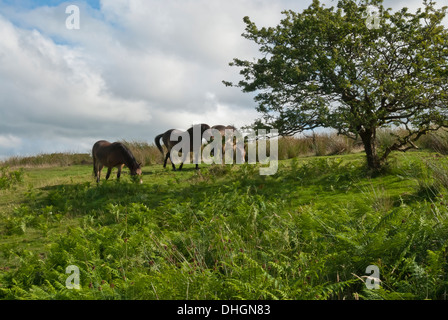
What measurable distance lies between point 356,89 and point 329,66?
3.63ft

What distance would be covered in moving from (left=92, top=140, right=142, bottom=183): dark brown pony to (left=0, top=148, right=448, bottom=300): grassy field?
5.93 feet

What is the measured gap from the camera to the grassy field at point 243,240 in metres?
3.79

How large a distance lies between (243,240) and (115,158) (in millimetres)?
8760

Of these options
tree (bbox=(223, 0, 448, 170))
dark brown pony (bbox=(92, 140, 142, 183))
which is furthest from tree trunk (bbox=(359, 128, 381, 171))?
dark brown pony (bbox=(92, 140, 142, 183))

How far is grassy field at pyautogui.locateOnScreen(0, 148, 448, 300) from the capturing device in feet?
12.4

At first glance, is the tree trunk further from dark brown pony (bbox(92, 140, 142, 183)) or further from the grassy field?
dark brown pony (bbox(92, 140, 142, 183))

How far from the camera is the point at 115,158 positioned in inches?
530

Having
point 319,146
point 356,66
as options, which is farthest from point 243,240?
point 319,146

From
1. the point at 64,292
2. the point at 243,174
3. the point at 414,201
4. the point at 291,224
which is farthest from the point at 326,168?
the point at 64,292

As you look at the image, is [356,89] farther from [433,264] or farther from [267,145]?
[267,145]

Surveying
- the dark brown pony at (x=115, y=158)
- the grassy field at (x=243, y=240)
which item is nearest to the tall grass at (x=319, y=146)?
the dark brown pony at (x=115, y=158)

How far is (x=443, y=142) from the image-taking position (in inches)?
595

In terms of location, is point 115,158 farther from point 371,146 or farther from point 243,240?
point 243,240

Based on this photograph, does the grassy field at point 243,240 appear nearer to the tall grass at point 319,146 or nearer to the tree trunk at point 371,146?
the tree trunk at point 371,146
